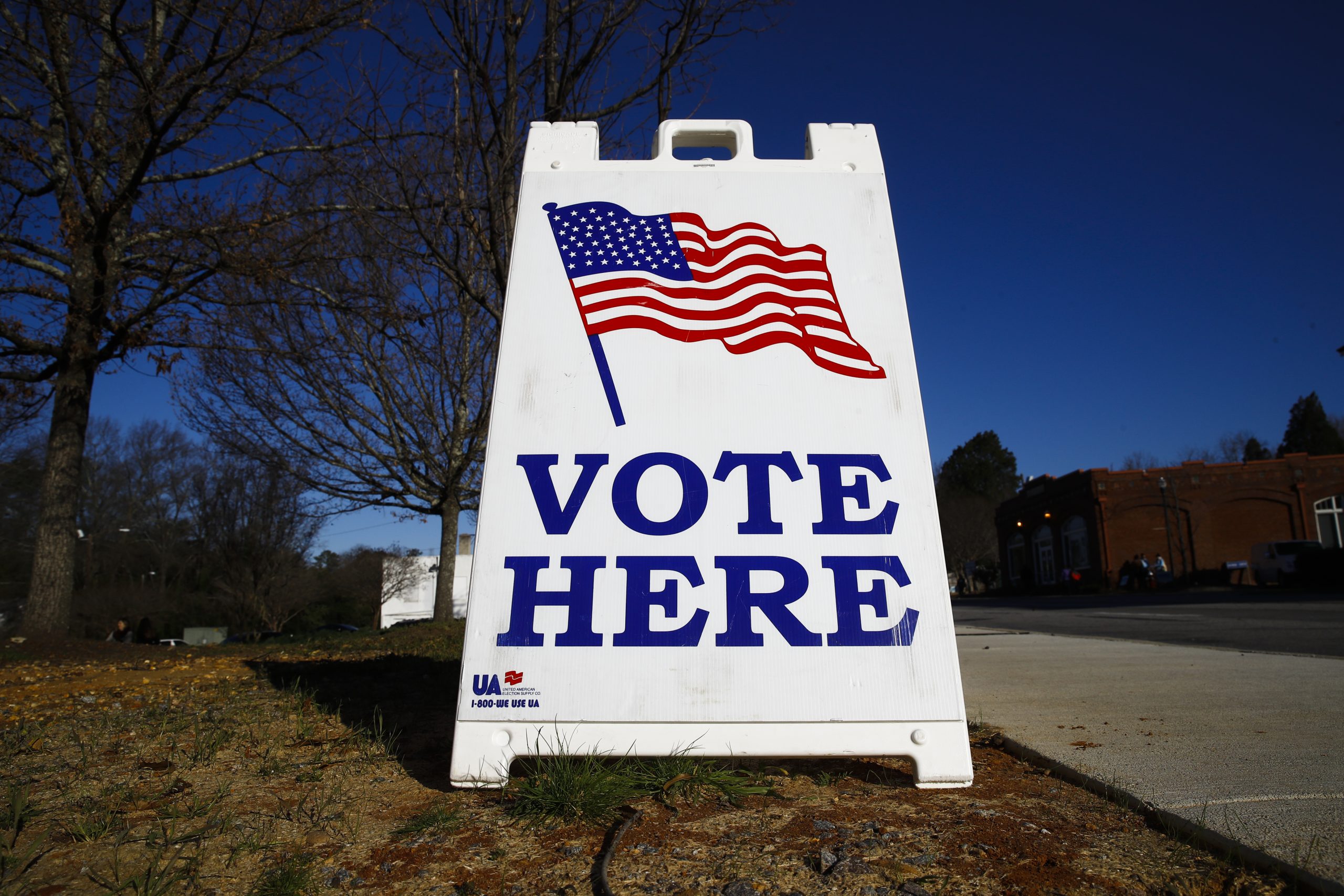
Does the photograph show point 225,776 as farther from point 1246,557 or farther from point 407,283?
point 1246,557

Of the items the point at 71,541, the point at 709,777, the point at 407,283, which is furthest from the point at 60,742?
the point at 407,283

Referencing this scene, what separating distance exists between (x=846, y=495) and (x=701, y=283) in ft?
3.19

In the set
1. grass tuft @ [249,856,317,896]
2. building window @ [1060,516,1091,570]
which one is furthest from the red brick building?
grass tuft @ [249,856,317,896]

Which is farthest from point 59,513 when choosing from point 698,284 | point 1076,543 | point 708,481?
point 1076,543

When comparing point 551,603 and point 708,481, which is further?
point 708,481

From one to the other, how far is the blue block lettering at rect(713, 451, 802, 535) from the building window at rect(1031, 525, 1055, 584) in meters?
46.0

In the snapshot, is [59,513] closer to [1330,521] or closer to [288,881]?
[288,881]

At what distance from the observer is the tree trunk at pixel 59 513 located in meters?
7.63

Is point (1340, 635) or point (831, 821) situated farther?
point (1340, 635)

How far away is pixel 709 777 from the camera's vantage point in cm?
236

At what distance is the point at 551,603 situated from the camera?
239cm

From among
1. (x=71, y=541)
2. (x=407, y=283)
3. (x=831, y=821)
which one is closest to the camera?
(x=831, y=821)

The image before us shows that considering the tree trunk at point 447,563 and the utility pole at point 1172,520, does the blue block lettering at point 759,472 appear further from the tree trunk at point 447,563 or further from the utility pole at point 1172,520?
the utility pole at point 1172,520

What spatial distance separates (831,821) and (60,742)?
126 inches
